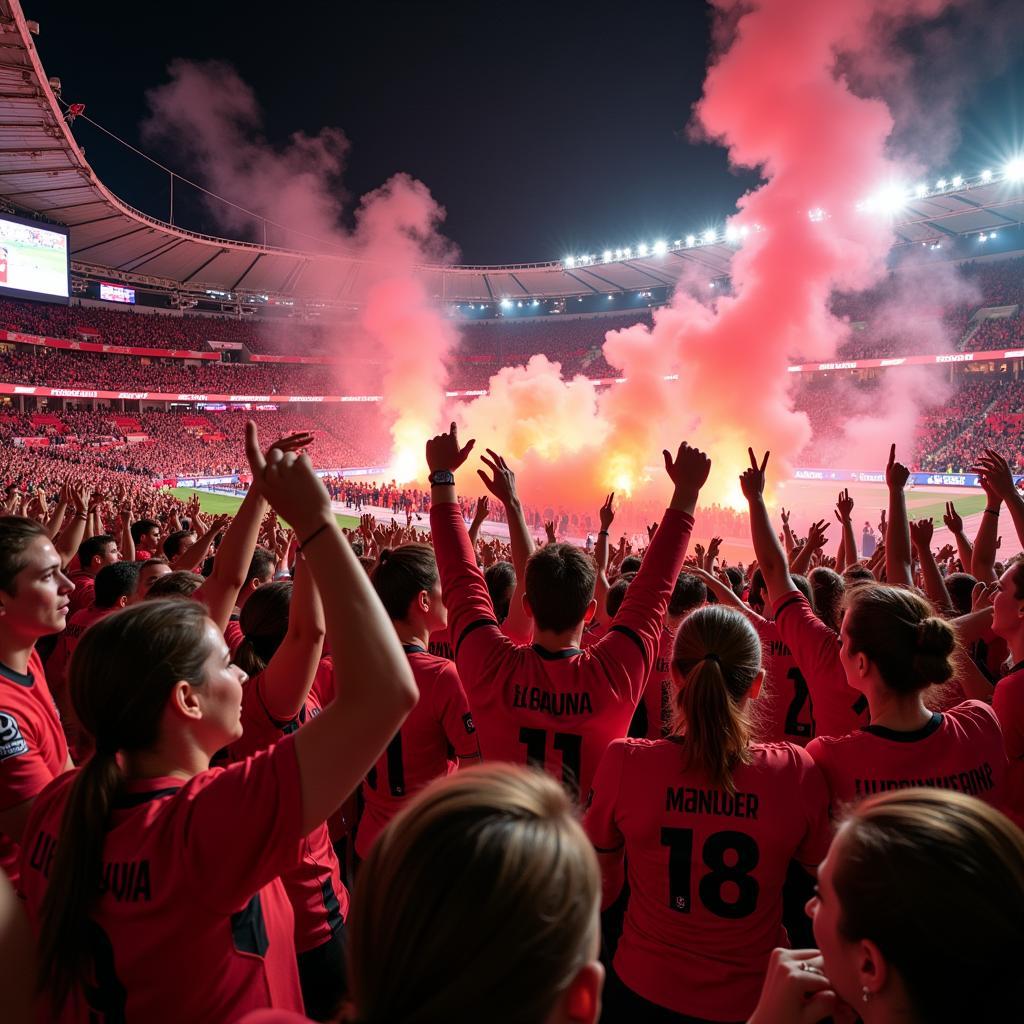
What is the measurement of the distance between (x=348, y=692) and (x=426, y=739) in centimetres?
169

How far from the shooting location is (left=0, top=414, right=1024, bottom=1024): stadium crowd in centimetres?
102

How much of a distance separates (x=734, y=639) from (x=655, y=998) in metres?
1.13

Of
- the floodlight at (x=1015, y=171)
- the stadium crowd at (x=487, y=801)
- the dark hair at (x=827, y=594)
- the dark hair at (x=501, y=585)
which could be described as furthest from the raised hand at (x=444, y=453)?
the floodlight at (x=1015, y=171)

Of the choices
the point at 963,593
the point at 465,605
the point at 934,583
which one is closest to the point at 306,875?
the point at 465,605

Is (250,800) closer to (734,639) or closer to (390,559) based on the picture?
(734,639)

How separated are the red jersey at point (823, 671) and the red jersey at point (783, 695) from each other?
2.11 feet

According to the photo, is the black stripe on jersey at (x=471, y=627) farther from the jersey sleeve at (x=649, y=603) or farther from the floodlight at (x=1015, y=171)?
the floodlight at (x=1015, y=171)

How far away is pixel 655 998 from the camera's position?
2.10m

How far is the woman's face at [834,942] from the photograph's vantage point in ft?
4.16

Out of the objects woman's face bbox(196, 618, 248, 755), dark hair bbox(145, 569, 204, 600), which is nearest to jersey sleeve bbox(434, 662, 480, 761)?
woman's face bbox(196, 618, 248, 755)

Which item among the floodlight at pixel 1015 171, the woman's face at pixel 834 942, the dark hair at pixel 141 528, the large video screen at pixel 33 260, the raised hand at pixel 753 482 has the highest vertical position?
the floodlight at pixel 1015 171

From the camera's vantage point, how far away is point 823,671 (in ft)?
10.2

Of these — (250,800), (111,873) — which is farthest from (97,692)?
(250,800)

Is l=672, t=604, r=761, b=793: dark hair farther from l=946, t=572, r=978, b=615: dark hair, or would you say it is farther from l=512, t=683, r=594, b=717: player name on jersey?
l=946, t=572, r=978, b=615: dark hair
